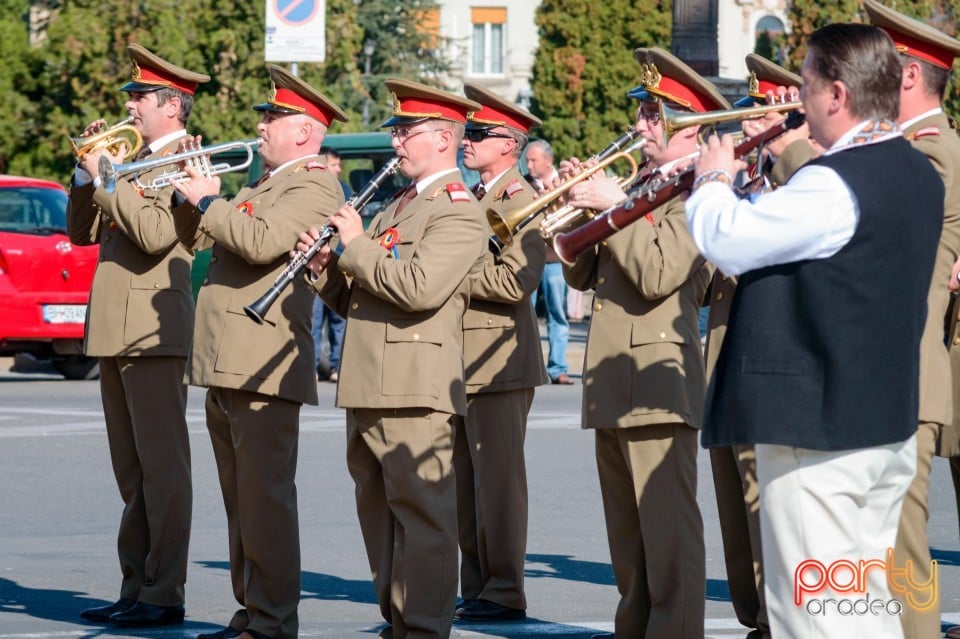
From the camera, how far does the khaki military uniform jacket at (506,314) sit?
7.27 m

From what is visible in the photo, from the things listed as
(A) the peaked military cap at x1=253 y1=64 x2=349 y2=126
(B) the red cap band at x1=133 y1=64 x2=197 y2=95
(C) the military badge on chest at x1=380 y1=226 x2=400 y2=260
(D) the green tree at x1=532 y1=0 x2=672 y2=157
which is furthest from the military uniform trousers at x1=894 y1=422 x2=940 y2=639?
(D) the green tree at x1=532 y1=0 x2=672 y2=157

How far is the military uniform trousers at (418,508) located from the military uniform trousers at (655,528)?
59 centimetres

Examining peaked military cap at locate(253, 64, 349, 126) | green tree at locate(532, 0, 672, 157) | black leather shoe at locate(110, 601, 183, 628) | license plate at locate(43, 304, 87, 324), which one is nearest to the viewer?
peaked military cap at locate(253, 64, 349, 126)

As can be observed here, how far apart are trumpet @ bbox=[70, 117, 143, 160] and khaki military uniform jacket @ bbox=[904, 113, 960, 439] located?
10.8 ft

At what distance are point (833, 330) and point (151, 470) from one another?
3617 millimetres

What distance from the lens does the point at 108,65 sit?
24.5 metres

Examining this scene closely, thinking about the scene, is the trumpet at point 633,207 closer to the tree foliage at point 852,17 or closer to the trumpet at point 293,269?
the trumpet at point 293,269

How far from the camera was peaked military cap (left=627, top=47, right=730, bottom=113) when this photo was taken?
6191 mm

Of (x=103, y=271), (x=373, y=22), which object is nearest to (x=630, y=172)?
(x=103, y=271)

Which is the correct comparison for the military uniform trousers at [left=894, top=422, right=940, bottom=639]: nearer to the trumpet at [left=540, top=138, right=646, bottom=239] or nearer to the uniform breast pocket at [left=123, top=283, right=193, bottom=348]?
the trumpet at [left=540, top=138, right=646, bottom=239]

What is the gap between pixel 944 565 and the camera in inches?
326

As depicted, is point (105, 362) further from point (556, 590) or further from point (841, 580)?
point (841, 580)

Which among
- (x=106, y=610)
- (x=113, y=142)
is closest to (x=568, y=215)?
(x=113, y=142)

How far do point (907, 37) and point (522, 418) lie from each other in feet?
8.44
